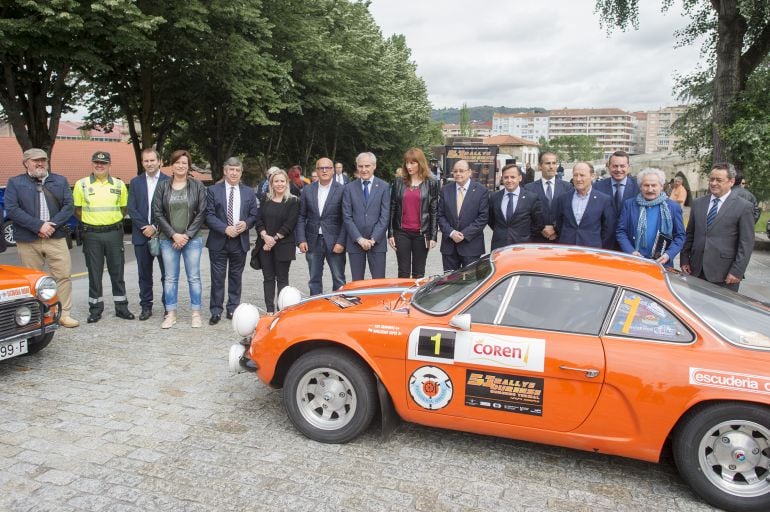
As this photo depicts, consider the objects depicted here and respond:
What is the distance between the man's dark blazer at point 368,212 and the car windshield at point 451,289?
2528 mm

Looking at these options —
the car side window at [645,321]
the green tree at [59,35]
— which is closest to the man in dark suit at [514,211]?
the car side window at [645,321]

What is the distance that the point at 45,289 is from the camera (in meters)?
5.40

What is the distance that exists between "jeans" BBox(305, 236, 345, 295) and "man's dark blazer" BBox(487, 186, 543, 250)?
1888mm

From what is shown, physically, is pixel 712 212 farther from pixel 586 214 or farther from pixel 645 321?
pixel 645 321

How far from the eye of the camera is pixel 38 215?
6.56 metres

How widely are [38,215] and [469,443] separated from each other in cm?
544

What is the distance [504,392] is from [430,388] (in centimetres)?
47

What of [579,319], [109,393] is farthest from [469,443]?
[109,393]

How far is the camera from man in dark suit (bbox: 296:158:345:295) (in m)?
7.04

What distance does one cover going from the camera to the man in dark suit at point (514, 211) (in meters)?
6.56

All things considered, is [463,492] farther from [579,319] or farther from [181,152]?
[181,152]

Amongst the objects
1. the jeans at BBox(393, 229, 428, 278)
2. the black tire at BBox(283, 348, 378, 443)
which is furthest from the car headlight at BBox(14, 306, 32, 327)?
the jeans at BBox(393, 229, 428, 278)

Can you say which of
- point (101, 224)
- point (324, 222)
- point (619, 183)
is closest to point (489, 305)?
point (619, 183)

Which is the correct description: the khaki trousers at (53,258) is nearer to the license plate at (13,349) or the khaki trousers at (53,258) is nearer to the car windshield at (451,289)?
the license plate at (13,349)
